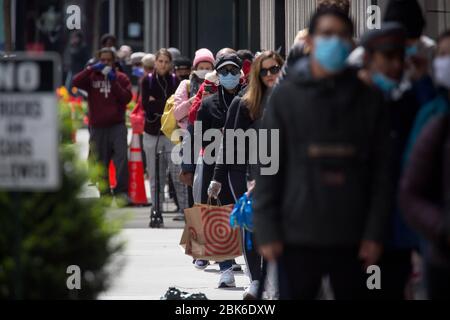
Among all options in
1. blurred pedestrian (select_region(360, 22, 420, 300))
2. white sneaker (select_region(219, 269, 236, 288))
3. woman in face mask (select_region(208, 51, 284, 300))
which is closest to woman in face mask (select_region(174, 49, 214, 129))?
white sneaker (select_region(219, 269, 236, 288))

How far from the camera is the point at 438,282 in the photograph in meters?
6.50

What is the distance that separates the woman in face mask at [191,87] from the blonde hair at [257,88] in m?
4.26

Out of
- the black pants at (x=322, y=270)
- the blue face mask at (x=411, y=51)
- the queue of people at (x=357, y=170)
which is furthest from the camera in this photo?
the blue face mask at (x=411, y=51)

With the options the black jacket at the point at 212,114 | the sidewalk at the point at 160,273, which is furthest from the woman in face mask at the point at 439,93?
the black jacket at the point at 212,114

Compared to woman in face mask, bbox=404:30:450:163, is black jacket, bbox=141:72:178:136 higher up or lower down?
lower down

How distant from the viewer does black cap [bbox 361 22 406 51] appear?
7457 millimetres

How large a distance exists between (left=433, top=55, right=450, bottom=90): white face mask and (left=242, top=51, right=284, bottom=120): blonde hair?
387cm

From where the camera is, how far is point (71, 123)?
834cm

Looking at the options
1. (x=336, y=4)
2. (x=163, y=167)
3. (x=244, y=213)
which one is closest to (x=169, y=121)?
(x=163, y=167)

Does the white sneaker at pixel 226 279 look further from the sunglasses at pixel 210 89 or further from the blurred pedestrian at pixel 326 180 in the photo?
the blurred pedestrian at pixel 326 180

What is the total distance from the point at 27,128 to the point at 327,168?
1.49m

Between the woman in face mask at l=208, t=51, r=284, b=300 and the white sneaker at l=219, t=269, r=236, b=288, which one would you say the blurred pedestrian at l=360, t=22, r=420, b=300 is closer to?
the woman in face mask at l=208, t=51, r=284, b=300

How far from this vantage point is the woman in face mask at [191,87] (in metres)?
15.4

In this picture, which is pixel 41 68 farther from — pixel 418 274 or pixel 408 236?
pixel 418 274
